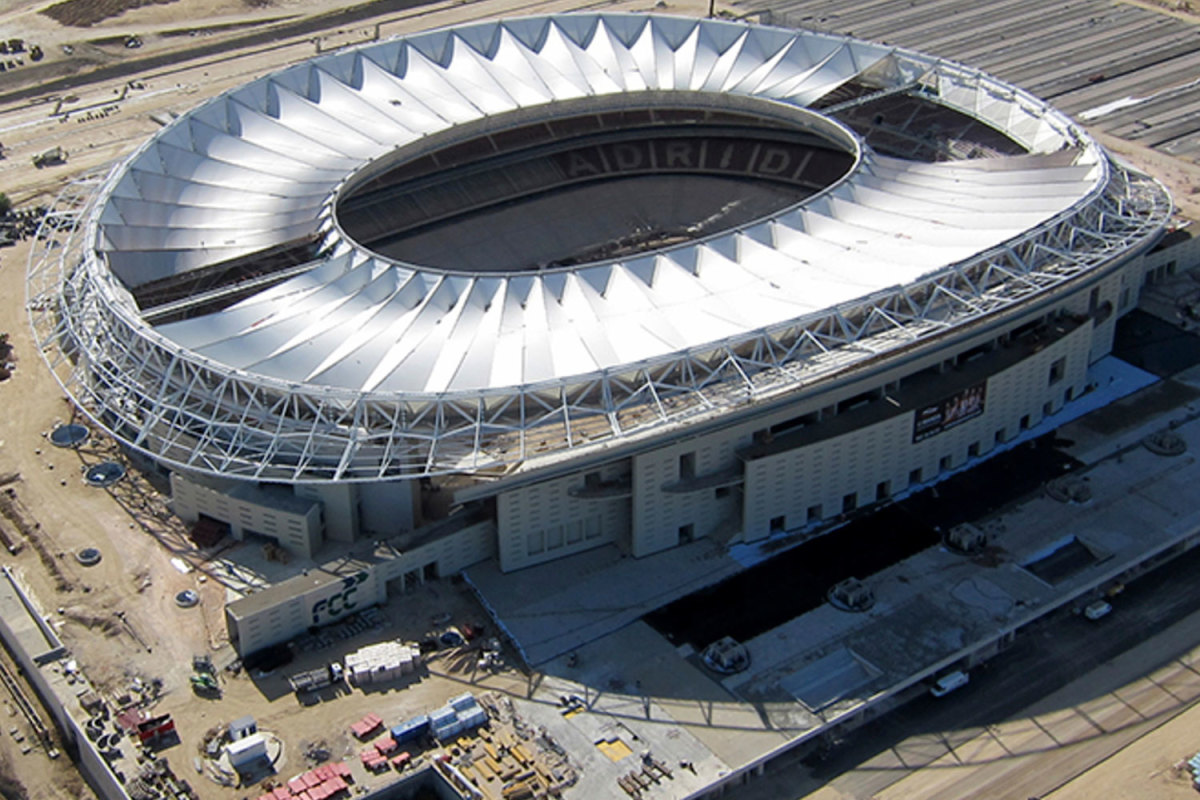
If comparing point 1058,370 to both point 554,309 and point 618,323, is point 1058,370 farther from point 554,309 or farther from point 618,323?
point 554,309

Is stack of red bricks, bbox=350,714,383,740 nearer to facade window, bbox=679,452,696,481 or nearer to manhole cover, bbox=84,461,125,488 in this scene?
facade window, bbox=679,452,696,481

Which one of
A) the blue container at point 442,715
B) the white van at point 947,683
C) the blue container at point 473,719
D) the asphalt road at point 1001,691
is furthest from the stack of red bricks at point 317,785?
the white van at point 947,683

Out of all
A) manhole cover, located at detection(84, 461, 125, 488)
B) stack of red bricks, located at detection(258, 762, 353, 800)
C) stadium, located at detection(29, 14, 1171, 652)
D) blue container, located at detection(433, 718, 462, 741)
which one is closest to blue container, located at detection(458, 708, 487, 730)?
blue container, located at detection(433, 718, 462, 741)

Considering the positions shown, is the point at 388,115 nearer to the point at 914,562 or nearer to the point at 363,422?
the point at 363,422

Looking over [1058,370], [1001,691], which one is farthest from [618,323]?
[1058,370]

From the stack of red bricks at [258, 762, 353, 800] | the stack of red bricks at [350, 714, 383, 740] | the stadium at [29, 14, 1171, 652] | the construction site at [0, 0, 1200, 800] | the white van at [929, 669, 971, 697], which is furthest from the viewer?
the stadium at [29, 14, 1171, 652]

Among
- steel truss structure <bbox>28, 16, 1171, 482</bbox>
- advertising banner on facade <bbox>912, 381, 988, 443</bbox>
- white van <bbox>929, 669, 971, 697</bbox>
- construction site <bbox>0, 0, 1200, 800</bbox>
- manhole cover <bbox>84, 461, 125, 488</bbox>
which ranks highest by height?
steel truss structure <bbox>28, 16, 1171, 482</bbox>
